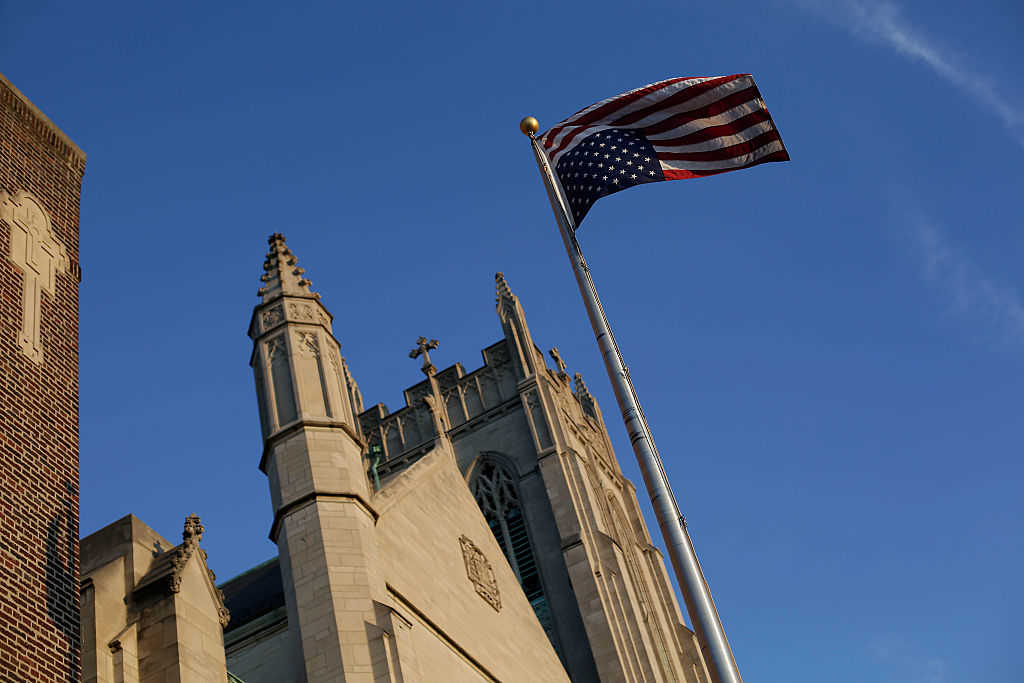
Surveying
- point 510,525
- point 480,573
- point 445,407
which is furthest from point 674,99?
point 445,407

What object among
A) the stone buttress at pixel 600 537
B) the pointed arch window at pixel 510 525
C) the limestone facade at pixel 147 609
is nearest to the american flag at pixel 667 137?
the limestone facade at pixel 147 609

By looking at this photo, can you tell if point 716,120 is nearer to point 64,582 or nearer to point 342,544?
point 342,544

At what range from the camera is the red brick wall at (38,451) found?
27.3ft

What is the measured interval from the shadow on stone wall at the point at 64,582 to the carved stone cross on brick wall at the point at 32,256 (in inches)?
62.1

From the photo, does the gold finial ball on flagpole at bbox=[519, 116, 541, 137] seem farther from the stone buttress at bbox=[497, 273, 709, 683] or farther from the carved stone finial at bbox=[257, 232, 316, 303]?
the stone buttress at bbox=[497, 273, 709, 683]

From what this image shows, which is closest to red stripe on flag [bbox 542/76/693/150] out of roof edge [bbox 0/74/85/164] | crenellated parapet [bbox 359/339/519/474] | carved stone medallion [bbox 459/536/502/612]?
roof edge [bbox 0/74/85/164]

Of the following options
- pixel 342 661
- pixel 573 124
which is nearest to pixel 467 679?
pixel 342 661

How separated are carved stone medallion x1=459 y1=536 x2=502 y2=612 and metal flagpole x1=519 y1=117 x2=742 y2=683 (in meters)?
9.17

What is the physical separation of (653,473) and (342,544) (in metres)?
5.73

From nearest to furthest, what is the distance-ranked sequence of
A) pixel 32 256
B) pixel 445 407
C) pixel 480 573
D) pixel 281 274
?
pixel 32 256 < pixel 281 274 < pixel 480 573 < pixel 445 407

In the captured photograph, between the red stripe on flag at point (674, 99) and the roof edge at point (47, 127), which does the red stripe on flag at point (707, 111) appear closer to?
the red stripe on flag at point (674, 99)

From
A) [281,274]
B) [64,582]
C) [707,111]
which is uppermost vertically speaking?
[281,274]

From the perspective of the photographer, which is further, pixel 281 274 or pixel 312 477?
pixel 281 274

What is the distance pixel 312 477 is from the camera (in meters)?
16.3
